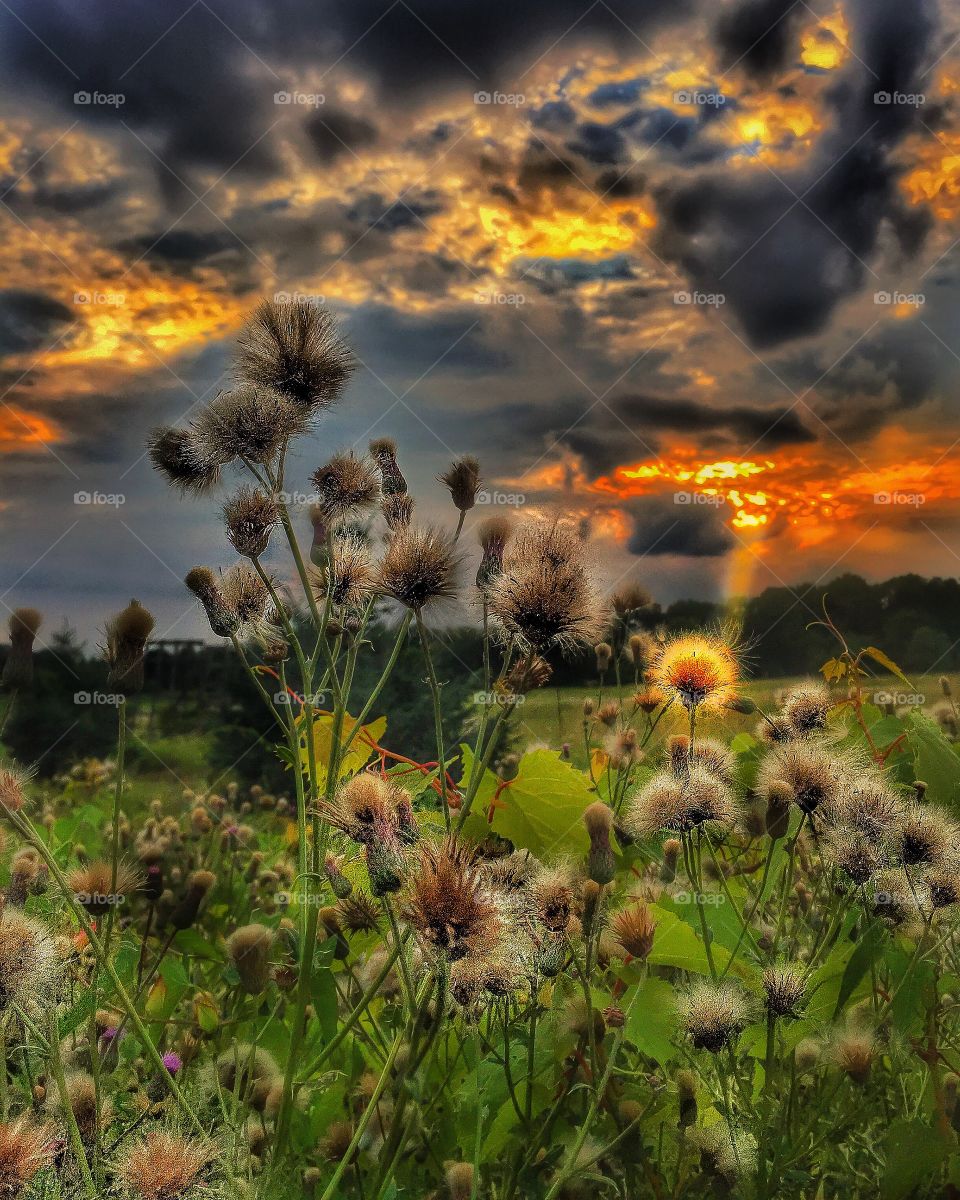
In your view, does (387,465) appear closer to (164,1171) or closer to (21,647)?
(21,647)

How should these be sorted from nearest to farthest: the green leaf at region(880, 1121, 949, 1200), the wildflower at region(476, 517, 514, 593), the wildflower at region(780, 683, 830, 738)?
the green leaf at region(880, 1121, 949, 1200) → the wildflower at region(476, 517, 514, 593) → the wildflower at region(780, 683, 830, 738)

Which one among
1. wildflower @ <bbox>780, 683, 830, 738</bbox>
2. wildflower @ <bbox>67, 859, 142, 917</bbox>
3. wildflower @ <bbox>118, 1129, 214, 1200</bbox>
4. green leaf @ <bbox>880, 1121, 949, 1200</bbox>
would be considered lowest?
green leaf @ <bbox>880, 1121, 949, 1200</bbox>

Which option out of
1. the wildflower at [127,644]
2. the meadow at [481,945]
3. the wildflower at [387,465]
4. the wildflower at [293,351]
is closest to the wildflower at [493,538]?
the meadow at [481,945]

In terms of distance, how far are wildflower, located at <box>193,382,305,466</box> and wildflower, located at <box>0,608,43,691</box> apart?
570 mm

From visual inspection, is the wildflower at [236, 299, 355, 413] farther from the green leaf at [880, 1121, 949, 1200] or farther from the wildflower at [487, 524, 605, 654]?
the green leaf at [880, 1121, 949, 1200]

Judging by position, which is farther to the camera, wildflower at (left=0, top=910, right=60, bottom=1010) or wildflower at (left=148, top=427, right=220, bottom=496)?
wildflower at (left=148, top=427, right=220, bottom=496)

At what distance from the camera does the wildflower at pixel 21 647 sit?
63.2 inches

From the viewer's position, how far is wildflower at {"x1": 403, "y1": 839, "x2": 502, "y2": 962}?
0.80 m

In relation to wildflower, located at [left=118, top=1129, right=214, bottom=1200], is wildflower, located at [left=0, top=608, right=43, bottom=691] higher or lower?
higher

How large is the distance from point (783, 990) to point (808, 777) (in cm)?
24

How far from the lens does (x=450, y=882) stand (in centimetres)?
81

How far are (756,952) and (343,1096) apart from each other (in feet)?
1.88

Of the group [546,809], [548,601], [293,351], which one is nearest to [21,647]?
[293,351]

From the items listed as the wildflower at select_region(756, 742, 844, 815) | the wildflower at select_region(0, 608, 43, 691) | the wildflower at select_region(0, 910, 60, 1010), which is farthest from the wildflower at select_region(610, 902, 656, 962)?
the wildflower at select_region(0, 608, 43, 691)
